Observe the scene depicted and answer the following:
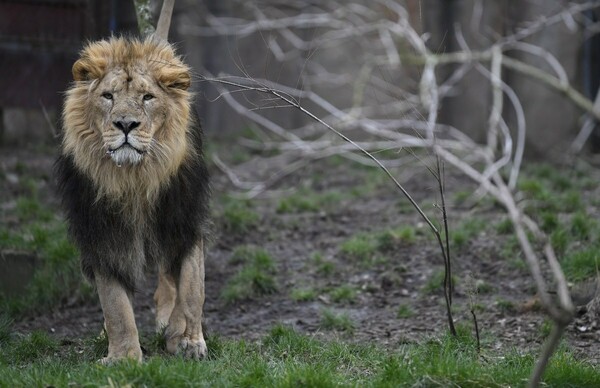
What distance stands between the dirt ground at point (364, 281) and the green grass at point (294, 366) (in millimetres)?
462

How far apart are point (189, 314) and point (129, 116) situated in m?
1.22

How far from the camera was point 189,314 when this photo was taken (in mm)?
5656

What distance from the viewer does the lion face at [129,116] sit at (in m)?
5.21

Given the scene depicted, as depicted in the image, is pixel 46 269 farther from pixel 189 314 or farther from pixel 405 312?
pixel 405 312

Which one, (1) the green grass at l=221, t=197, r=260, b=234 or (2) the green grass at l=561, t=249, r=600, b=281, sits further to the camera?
(1) the green grass at l=221, t=197, r=260, b=234

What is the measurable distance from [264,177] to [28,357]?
16.8ft

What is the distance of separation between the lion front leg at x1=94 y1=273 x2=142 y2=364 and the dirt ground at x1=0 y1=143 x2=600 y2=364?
1.14 meters

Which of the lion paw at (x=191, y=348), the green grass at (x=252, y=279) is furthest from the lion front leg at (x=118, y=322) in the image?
the green grass at (x=252, y=279)

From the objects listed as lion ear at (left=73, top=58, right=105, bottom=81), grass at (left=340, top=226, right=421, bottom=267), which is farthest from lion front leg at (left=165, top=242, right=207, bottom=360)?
grass at (left=340, top=226, right=421, bottom=267)

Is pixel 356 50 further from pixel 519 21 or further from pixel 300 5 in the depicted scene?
pixel 519 21

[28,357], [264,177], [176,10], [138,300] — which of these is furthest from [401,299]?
[176,10]

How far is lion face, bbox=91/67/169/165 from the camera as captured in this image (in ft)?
16.9

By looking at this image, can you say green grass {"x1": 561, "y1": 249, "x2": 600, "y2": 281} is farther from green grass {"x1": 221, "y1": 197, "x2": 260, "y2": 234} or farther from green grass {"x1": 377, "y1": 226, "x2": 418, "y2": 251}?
green grass {"x1": 221, "y1": 197, "x2": 260, "y2": 234}

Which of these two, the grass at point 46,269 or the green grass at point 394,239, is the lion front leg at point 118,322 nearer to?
the grass at point 46,269
